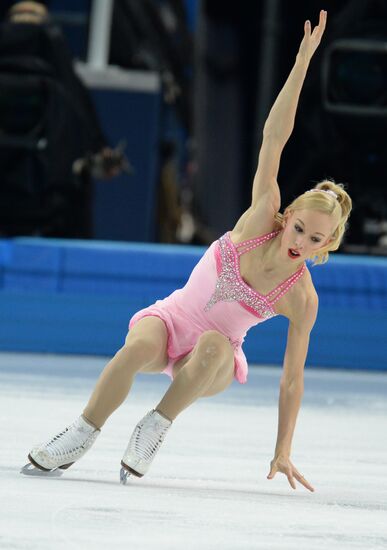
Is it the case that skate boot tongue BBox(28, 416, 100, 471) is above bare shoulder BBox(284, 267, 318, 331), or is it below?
below

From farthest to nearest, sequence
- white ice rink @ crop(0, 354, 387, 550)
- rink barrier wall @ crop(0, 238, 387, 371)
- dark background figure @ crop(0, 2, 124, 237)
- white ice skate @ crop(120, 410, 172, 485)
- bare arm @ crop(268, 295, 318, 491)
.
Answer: dark background figure @ crop(0, 2, 124, 237), rink barrier wall @ crop(0, 238, 387, 371), bare arm @ crop(268, 295, 318, 491), white ice skate @ crop(120, 410, 172, 485), white ice rink @ crop(0, 354, 387, 550)

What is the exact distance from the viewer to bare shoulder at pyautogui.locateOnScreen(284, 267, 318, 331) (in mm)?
2844

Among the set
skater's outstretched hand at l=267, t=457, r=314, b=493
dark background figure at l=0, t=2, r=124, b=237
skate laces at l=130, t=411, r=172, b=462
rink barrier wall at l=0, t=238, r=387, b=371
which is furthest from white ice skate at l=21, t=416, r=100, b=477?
dark background figure at l=0, t=2, r=124, b=237

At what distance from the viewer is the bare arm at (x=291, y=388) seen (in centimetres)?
276

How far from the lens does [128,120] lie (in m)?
6.47

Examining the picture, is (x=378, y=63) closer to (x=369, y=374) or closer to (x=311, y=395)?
(x=369, y=374)

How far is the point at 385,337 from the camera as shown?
213 inches

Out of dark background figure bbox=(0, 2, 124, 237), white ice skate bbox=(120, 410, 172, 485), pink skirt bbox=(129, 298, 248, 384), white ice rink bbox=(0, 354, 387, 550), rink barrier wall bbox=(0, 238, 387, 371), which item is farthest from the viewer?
dark background figure bbox=(0, 2, 124, 237)

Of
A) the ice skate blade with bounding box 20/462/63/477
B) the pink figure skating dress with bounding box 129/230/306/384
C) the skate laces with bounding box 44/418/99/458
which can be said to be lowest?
the ice skate blade with bounding box 20/462/63/477

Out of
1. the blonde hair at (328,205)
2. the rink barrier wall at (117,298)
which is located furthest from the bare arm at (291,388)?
the rink barrier wall at (117,298)

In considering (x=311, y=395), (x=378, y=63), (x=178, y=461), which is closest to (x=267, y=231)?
(x=178, y=461)

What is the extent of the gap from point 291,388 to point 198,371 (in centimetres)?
24

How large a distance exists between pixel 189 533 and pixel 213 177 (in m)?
9.22

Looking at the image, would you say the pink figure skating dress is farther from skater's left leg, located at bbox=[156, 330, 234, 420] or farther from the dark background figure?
the dark background figure
